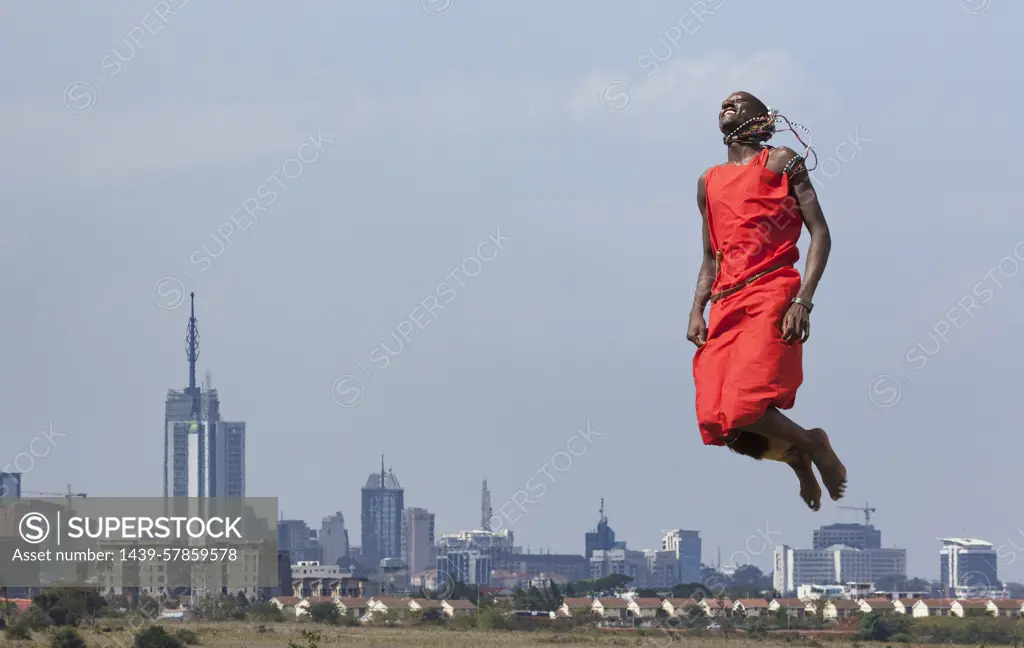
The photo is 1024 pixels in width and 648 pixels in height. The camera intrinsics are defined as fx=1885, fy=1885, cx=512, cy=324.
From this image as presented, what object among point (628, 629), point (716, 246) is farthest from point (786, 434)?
point (628, 629)

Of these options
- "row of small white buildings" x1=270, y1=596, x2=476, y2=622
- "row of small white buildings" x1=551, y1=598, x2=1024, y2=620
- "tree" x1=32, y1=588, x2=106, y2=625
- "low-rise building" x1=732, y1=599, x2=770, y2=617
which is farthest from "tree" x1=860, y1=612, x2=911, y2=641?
"tree" x1=32, y1=588, x2=106, y2=625

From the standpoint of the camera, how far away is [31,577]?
367ft

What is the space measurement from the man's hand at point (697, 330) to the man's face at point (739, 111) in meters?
0.84

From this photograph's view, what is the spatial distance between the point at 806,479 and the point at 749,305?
3.35ft

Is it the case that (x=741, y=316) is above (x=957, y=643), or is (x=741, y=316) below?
above

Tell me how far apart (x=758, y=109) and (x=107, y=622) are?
8471cm

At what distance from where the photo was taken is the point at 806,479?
27.8 feet

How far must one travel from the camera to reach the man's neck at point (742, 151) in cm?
834

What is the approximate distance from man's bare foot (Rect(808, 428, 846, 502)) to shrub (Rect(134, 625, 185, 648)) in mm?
60438

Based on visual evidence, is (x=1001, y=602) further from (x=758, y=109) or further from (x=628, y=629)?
(x=758, y=109)

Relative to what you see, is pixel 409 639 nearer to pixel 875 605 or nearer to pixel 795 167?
pixel 875 605

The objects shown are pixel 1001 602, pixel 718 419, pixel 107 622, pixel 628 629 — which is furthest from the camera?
pixel 1001 602

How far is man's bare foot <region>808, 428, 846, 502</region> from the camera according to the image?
8.25 m

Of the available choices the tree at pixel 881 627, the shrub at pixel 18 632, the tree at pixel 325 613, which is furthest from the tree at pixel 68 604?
the tree at pixel 881 627
